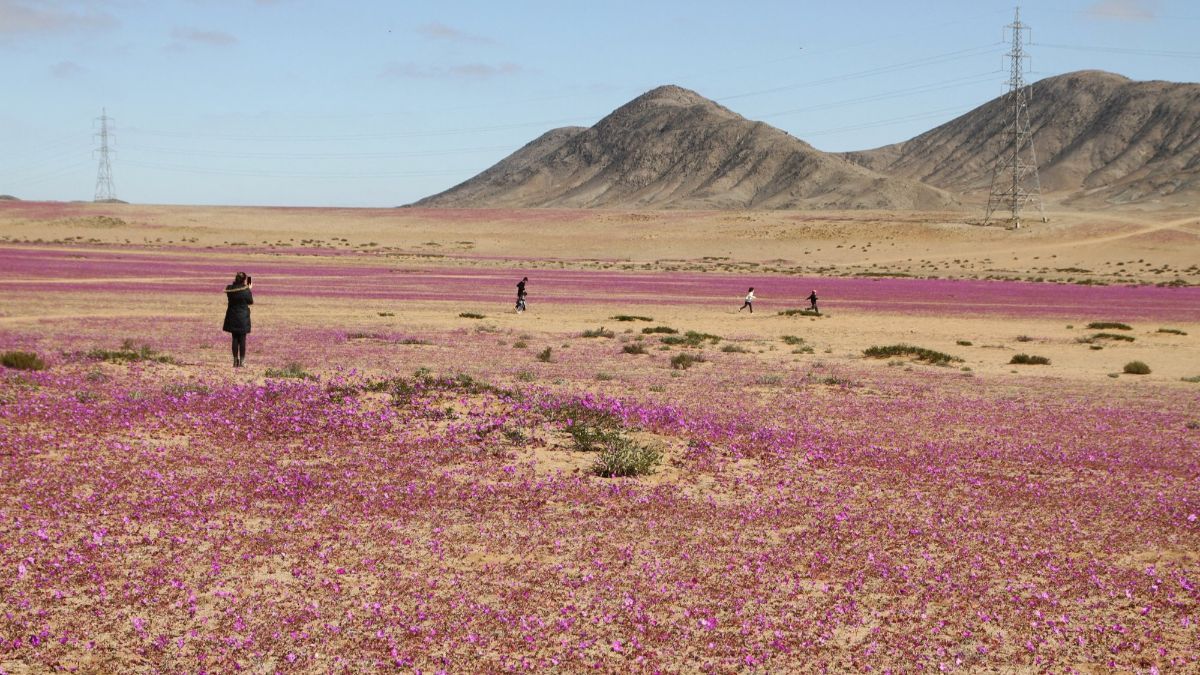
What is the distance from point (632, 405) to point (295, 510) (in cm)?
720

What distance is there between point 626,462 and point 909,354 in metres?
20.4

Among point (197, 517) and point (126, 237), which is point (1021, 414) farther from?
point (126, 237)

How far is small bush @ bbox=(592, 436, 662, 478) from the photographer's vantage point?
1209 cm

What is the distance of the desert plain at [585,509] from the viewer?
7.30 m

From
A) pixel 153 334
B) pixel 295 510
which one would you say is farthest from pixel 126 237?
pixel 295 510

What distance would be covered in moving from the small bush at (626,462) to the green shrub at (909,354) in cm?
1833

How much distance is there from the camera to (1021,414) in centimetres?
1828

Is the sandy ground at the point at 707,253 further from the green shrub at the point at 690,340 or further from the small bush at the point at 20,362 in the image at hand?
the small bush at the point at 20,362

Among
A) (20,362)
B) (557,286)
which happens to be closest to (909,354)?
(20,362)

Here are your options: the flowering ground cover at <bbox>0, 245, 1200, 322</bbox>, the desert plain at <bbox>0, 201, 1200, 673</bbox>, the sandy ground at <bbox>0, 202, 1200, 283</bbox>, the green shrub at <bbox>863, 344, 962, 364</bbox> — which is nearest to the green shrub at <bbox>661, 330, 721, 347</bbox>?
the desert plain at <bbox>0, 201, 1200, 673</bbox>

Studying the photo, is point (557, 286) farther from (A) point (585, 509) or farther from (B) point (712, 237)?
(B) point (712, 237)

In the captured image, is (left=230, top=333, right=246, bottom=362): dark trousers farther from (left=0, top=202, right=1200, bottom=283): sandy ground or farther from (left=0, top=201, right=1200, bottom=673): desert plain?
(left=0, top=202, right=1200, bottom=283): sandy ground

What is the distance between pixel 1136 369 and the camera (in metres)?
26.8

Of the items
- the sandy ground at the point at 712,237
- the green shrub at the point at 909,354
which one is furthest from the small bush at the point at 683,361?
the sandy ground at the point at 712,237
